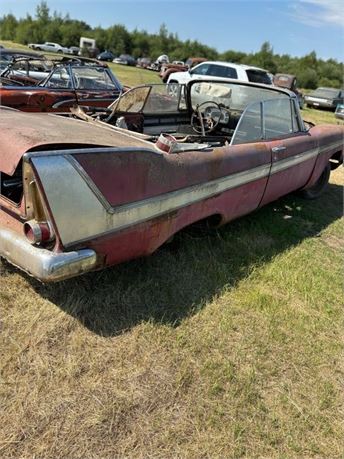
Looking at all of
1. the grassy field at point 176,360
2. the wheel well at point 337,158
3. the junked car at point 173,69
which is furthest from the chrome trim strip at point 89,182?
the junked car at point 173,69

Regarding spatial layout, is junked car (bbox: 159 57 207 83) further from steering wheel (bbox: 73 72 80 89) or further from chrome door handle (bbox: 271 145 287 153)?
chrome door handle (bbox: 271 145 287 153)

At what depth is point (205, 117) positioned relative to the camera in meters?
5.09

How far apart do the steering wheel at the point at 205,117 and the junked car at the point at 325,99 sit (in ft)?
69.6

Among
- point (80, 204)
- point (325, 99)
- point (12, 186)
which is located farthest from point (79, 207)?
point (325, 99)

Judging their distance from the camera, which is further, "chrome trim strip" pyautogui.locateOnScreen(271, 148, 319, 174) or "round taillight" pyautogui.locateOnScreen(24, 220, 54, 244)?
"chrome trim strip" pyautogui.locateOnScreen(271, 148, 319, 174)

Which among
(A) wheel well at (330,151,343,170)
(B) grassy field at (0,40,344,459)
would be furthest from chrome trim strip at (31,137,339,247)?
(A) wheel well at (330,151,343,170)

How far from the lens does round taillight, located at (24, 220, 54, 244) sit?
235 centimetres

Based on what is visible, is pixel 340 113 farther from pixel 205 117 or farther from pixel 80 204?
pixel 80 204

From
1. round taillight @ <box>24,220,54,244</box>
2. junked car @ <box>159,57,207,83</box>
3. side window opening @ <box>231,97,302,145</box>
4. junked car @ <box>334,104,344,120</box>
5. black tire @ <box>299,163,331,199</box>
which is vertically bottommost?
junked car @ <box>334,104,344,120</box>

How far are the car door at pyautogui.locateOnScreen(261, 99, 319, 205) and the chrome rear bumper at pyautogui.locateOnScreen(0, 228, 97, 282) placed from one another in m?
2.19

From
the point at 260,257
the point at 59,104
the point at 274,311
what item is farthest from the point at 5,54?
the point at 274,311

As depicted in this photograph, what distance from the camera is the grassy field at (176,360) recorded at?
2.04 meters

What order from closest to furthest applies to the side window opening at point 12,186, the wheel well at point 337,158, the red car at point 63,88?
the side window opening at point 12,186 → the wheel well at point 337,158 → the red car at point 63,88

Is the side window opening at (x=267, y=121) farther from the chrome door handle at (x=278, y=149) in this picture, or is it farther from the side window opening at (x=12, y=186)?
the side window opening at (x=12, y=186)
